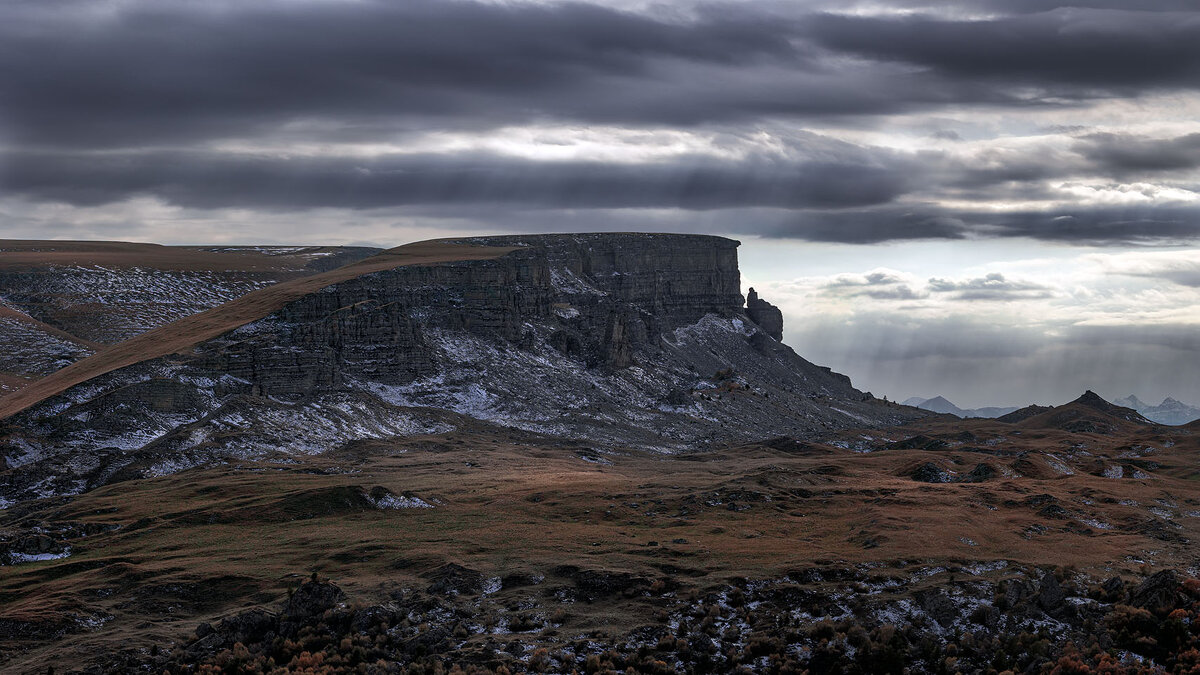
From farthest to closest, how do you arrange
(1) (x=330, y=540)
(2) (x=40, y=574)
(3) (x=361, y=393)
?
(3) (x=361, y=393)
(1) (x=330, y=540)
(2) (x=40, y=574)

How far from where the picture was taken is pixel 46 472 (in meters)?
124

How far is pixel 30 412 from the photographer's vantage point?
5635 inches

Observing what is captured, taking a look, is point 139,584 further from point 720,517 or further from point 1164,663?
point 1164,663

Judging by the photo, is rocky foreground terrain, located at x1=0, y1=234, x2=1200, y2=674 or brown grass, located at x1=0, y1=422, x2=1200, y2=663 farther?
brown grass, located at x1=0, y1=422, x2=1200, y2=663

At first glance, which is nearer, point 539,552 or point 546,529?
point 539,552

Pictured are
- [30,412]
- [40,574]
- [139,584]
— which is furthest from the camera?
[30,412]

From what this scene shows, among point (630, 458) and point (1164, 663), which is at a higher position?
point (1164, 663)

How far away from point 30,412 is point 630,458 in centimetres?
8598

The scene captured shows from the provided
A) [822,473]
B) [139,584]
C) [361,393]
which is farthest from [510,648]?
[361,393]

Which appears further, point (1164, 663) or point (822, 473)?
point (822, 473)

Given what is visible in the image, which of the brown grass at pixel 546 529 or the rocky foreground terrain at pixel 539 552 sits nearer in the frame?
the rocky foreground terrain at pixel 539 552

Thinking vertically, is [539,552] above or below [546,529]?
above

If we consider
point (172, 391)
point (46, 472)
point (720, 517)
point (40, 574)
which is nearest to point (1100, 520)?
point (720, 517)

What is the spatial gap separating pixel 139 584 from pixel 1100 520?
7673 centimetres
